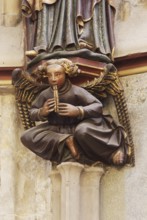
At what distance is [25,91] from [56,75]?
0.18 metres

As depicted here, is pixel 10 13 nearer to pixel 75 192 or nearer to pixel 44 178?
pixel 44 178

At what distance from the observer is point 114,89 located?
409 centimetres

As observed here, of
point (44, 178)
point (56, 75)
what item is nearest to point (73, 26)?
point (56, 75)

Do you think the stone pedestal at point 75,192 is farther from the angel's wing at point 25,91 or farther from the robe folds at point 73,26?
the robe folds at point 73,26

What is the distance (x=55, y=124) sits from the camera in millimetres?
4062

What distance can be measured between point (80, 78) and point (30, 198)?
393 millimetres

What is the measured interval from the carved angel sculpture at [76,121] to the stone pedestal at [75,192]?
0.03m

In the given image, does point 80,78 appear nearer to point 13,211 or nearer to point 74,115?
point 74,115

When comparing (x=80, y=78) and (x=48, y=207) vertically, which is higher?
(x=80, y=78)

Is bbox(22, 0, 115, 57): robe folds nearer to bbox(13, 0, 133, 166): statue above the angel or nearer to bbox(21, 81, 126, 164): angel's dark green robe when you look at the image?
bbox(13, 0, 133, 166): statue above the angel

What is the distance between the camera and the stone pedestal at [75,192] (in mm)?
3994

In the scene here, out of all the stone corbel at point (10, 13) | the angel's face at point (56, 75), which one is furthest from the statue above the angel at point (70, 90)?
the stone corbel at point (10, 13)

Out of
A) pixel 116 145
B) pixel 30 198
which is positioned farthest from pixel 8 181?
pixel 116 145

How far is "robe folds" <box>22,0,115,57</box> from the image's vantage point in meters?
4.09
